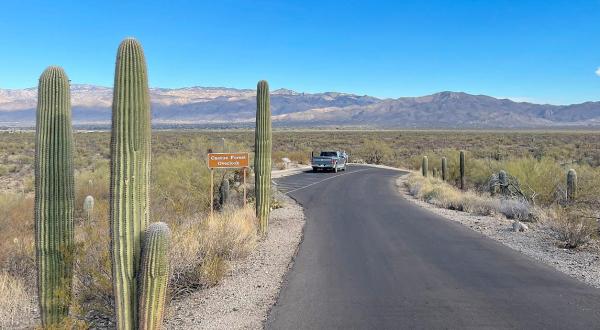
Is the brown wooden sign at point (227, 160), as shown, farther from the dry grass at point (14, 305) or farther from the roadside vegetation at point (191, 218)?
the dry grass at point (14, 305)

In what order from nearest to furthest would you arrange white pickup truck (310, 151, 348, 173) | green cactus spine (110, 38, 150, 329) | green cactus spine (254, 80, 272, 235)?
1. green cactus spine (110, 38, 150, 329)
2. green cactus spine (254, 80, 272, 235)
3. white pickup truck (310, 151, 348, 173)

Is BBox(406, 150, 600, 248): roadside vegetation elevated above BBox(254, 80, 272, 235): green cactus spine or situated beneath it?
situated beneath

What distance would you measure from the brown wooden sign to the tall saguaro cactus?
6.89 meters

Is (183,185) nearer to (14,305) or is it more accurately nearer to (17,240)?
(17,240)

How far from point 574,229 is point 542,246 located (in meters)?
0.81

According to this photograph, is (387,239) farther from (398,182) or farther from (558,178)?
(398,182)

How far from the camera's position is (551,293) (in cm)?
834

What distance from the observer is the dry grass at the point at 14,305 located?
24.4 feet

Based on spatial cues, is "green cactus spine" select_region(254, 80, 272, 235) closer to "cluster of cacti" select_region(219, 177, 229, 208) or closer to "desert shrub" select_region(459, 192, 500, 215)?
"cluster of cacti" select_region(219, 177, 229, 208)

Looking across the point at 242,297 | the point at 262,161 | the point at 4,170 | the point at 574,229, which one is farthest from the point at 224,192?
the point at 4,170

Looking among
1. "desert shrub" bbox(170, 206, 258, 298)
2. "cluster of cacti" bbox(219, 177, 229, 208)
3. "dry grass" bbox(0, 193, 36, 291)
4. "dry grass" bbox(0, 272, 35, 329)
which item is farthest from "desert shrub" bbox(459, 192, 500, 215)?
"dry grass" bbox(0, 272, 35, 329)

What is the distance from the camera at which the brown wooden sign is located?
46.1 feet

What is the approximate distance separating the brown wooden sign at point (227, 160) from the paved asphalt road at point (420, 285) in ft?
8.45

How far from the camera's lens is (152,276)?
6.33 m
